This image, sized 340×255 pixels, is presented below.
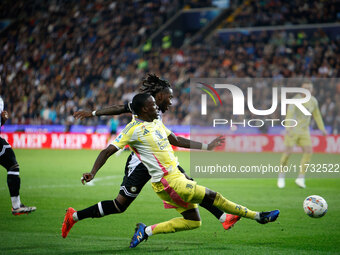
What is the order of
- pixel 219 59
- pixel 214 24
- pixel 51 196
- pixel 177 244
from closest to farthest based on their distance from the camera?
pixel 177 244, pixel 51 196, pixel 219 59, pixel 214 24

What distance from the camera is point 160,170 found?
6.64 meters

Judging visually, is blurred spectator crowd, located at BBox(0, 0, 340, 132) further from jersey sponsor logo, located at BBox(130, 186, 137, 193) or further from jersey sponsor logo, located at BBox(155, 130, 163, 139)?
jersey sponsor logo, located at BBox(155, 130, 163, 139)

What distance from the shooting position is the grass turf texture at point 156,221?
6.98 m

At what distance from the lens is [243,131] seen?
987 inches

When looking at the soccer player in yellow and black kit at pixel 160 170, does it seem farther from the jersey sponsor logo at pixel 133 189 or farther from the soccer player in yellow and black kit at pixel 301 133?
the soccer player in yellow and black kit at pixel 301 133

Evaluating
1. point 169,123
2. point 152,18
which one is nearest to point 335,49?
point 169,123

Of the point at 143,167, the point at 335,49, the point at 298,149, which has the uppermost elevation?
the point at 335,49

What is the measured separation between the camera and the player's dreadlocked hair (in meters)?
7.78

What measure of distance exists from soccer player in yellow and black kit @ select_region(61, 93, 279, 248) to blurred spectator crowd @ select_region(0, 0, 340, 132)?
1806cm

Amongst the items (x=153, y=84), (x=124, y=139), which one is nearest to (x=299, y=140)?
(x=153, y=84)

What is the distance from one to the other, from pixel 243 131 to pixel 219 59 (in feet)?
23.1

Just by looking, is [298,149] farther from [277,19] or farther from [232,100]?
[277,19]

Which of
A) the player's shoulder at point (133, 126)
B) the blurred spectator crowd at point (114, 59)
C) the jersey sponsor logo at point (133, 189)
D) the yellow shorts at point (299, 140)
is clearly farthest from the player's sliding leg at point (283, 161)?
the blurred spectator crowd at point (114, 59)

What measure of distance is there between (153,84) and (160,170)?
163cm
